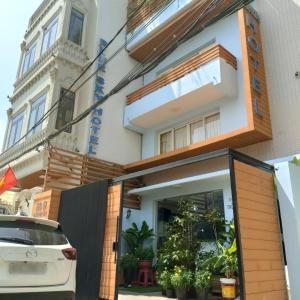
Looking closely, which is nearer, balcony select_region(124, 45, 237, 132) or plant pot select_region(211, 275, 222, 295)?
plant pot select_region(211, 275, 222, 295)

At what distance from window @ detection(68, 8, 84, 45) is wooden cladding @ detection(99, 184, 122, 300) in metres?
8.94

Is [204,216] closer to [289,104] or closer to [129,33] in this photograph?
[289,104]

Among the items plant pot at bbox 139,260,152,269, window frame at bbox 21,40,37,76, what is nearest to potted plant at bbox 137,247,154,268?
plant pot at bbox 139,260,152,269

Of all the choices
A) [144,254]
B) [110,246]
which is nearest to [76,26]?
[144,254]

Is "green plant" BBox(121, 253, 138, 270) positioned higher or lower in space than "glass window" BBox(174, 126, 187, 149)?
lower

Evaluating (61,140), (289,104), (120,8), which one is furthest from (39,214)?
(120,8)

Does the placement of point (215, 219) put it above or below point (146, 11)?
below

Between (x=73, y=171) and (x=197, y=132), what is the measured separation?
4575mm

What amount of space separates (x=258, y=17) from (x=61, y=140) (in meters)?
8.12

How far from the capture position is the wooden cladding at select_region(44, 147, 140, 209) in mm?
10898

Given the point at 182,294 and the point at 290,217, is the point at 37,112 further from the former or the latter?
the point at 290,217

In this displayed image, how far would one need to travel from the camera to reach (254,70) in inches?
382

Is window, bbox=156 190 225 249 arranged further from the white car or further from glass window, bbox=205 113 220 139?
the white car

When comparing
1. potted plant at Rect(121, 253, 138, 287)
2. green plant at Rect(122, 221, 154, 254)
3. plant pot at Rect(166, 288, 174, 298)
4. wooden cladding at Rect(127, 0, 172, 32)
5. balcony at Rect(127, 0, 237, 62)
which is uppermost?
wooden cladding at Rect(127, 0, 172, 32)
